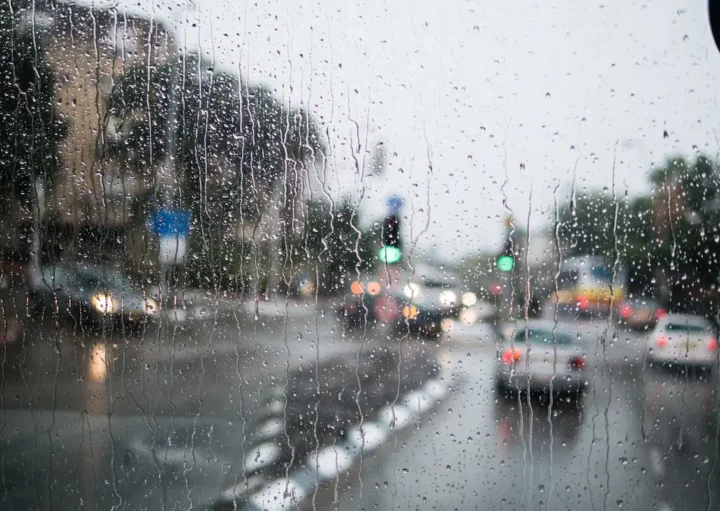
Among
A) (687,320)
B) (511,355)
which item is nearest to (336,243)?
(511,355)

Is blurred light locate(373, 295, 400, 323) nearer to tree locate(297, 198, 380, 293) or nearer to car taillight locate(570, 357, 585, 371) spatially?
tree locate(297, 198, 380, 293)

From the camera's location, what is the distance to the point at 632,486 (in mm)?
2316

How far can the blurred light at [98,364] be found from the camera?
2.68 m

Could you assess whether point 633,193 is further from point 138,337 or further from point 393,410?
point 138,337

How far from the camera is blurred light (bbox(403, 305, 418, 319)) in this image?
246 centimetres

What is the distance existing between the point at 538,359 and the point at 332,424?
94 cm

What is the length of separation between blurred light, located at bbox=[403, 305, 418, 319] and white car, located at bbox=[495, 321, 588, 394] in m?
0.39

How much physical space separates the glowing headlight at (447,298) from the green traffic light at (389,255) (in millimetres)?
254

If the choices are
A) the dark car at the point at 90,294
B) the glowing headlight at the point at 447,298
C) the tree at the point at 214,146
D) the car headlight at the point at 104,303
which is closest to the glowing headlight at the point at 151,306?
the dark car at the point at 90,294

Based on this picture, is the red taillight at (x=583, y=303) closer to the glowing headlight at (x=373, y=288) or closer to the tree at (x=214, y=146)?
the glowing headlight at (x=373, y=288)

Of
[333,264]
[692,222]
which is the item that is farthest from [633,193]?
[333,264]

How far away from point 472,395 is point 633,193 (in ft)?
3.66

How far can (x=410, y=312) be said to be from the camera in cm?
247

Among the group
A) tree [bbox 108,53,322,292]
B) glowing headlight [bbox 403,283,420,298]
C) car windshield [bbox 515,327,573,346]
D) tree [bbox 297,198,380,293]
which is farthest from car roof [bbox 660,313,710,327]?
tree [bbox 108,53,322,292]
